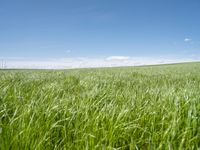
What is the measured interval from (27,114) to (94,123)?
74 centimetres

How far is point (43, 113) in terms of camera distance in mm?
2408

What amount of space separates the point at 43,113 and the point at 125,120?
928 mm

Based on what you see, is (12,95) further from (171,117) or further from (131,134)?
(171,117)

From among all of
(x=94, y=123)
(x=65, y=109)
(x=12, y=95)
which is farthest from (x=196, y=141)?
(x=12, y=95)

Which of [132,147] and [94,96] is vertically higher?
[94,96]

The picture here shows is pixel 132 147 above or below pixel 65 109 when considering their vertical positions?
below

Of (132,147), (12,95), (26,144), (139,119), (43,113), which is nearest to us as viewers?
(26,144)

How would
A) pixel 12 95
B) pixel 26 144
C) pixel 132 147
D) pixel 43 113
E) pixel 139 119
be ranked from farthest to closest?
pixel 12 95
pixel 139 119
pixel 43 113
pixel 132 147
pixel 26 144

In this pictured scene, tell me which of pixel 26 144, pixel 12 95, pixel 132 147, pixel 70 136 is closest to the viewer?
pixel 26 144

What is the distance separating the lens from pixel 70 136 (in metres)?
2.20

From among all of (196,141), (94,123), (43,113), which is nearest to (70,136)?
(94,123)

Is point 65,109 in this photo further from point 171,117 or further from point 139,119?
point 171,117

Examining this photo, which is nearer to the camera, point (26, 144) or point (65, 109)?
point (26, 144)

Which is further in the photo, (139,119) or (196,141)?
(139,119)
